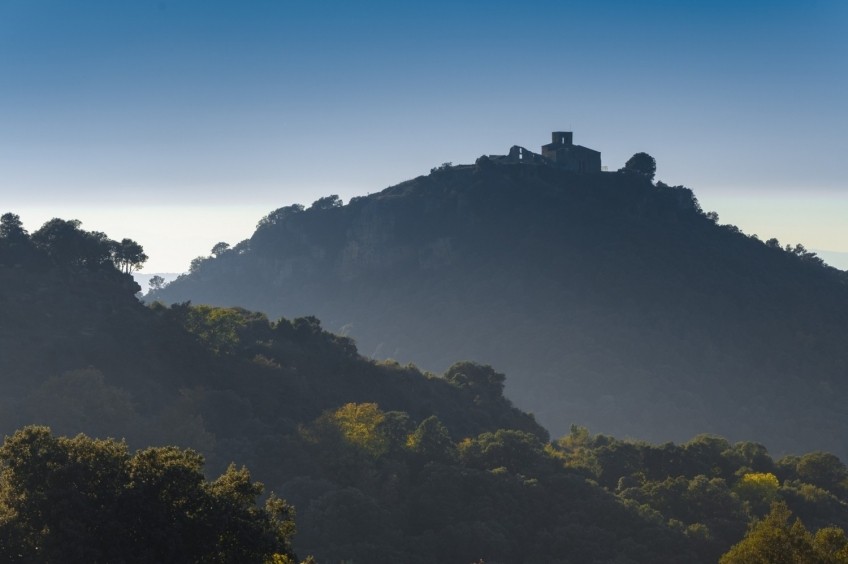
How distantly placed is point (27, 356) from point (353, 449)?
19985 millimetres

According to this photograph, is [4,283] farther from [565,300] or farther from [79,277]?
[565,300]

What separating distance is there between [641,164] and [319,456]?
141 meters

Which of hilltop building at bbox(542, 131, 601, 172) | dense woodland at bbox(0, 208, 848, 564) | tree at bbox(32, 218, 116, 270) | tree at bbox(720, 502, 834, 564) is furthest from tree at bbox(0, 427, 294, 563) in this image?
hilltop building at bbox(542, 131, 601, 172)

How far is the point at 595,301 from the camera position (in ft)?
555

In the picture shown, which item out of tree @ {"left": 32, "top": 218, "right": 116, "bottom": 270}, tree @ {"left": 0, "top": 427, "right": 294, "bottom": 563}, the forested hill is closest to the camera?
tree @ {"left": 0, "top": 427, "right": 294, "bottom": 563}

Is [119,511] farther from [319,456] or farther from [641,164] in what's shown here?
[641,164]

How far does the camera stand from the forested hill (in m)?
145

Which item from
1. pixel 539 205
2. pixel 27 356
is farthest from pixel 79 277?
pixel 539 205

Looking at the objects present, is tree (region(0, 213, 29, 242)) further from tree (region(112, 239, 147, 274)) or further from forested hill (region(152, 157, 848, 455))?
forested hill (region(152, 157, 848, 455))

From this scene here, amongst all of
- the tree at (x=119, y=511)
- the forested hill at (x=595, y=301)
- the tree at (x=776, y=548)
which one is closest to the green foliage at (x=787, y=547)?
the tree at (x=776, y=548)

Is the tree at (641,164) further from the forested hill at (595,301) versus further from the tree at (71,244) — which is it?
the tree at (71,244)

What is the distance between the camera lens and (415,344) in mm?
173500

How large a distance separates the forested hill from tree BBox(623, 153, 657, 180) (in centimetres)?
260

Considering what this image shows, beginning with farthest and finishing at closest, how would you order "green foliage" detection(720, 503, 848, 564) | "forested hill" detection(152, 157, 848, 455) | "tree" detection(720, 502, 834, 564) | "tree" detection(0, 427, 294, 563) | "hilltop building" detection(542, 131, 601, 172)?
"hilltop building" detection(542, 131, 601, 172)
"forested hill" detection(152, 157, 848, 455)
"tree" detection(720, 502, 834, 564)
"green foliage" detection(720, 503, 848, 564)
"tree" detection(0, 427, 294, 563)
